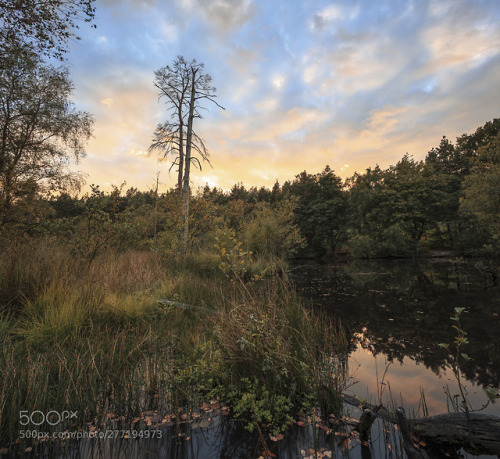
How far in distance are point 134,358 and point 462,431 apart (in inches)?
132

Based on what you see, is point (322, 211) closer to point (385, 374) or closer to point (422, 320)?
point (422, 320)

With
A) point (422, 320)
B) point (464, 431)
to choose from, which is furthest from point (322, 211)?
point (464, 431)

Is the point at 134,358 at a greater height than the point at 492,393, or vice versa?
the point at 134,358

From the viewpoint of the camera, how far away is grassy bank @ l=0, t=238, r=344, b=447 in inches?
90.5

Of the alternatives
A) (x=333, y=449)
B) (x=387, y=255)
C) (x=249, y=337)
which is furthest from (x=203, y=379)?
(x=387, y=255)

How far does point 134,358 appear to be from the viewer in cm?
315

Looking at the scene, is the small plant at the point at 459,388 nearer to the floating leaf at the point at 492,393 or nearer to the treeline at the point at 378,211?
the floating leaf at the point at 492,393

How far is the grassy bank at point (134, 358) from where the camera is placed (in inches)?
90.5

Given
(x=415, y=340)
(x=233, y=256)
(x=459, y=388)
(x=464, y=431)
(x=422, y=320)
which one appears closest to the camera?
(x=464, y=431)

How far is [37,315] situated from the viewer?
3840 mm

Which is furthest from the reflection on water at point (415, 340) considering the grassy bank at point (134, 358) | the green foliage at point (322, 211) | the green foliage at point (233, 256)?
the green foliage at point (322, 211)

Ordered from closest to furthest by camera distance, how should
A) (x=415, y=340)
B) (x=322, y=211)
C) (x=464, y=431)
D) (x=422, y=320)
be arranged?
(x=464, y=431) < (x=415, y=340) < (x=422, y=320) < (x=322, y=211)

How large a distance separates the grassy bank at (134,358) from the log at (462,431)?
28.4 inches

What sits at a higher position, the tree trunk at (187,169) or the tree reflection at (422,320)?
the tree trunk at (187,169)
